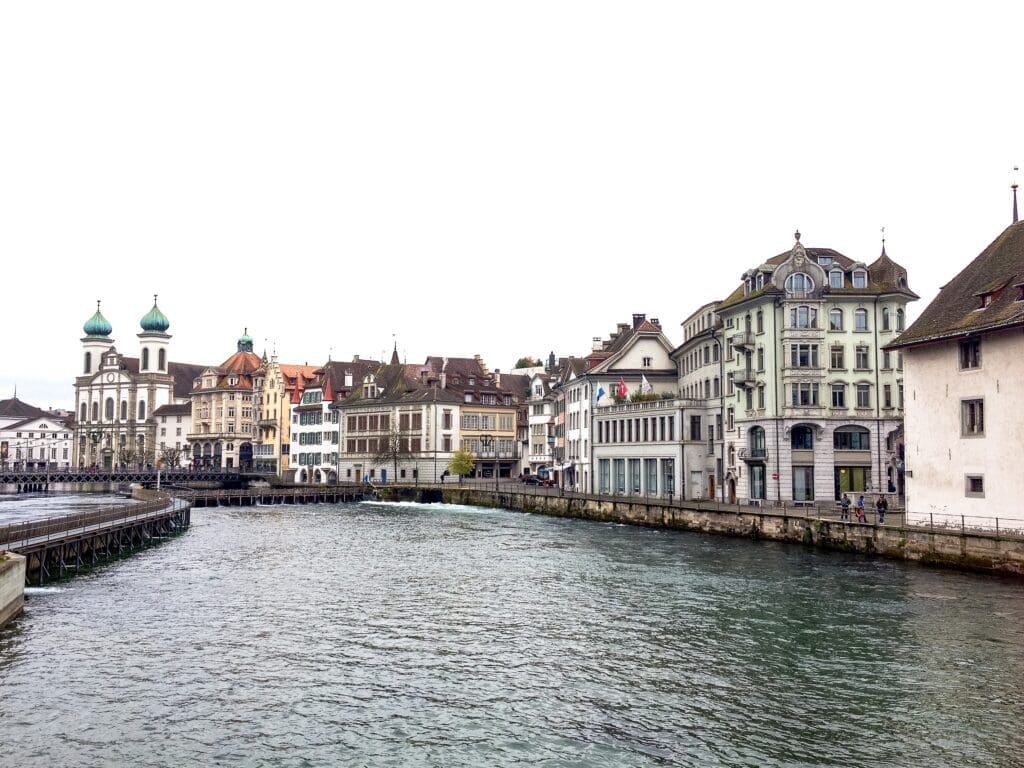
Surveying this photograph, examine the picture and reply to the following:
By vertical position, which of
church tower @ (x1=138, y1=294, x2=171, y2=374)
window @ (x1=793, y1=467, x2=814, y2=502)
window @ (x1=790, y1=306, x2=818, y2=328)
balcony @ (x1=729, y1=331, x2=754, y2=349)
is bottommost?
window @ (x1=793, y1=467, x2=814, y2=502)

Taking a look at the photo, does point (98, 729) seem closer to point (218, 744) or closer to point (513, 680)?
point (218, 744)

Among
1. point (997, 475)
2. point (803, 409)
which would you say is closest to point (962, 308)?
point (997, 475)

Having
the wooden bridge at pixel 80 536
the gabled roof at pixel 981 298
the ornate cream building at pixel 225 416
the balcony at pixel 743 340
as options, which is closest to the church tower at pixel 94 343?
the ornate cream building at pixel 225 416

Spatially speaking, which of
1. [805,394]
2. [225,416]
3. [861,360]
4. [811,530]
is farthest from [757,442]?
[225,416]

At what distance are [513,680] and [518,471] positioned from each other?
331 feet

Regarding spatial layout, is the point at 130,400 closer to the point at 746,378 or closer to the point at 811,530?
the point at 746,378

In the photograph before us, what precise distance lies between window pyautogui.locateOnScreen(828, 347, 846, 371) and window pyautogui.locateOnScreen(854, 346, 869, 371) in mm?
826

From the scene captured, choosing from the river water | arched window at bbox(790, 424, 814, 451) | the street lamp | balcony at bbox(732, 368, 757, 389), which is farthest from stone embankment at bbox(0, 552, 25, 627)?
the street lamp

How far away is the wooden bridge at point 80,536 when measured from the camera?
133 feet

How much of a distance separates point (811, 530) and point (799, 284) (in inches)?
776

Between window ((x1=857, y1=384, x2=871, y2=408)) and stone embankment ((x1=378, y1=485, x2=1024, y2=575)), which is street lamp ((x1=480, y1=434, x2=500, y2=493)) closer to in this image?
stone embankment ((x1=378, y1=485, x2=1024, y2=575))

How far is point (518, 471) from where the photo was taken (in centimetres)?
12450

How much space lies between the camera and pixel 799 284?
6309 centimetres

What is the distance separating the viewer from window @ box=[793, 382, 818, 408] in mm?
62344
